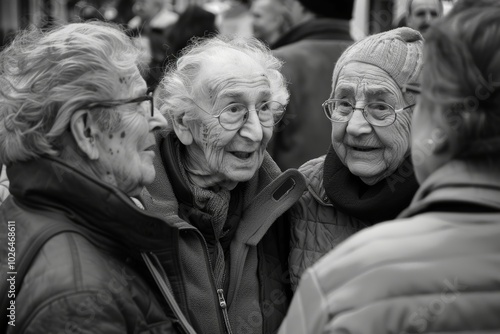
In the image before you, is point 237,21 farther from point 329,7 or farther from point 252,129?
point 252,129

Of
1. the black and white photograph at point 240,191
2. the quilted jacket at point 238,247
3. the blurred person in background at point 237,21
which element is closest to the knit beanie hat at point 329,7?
the black and white photograph at point 240,191

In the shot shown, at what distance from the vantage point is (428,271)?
1.51 m

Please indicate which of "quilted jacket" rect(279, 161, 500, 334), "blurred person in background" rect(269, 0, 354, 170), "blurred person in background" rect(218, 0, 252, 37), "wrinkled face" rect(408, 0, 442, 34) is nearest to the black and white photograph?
"quilted jacket" rect(279, 161, 500, 334)

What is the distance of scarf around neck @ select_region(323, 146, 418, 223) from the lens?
2721mm

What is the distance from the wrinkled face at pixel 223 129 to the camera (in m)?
2.85

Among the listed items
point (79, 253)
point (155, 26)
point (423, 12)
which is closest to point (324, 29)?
point (423, 12)

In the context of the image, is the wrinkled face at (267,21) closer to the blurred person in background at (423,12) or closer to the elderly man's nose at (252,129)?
the blurred person in background at (423,12)

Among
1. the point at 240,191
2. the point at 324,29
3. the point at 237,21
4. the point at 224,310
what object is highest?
the point at 240,191

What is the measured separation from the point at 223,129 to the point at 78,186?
2.95ft

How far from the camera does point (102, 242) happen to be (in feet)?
6.91

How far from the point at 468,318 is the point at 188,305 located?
48.5 inches

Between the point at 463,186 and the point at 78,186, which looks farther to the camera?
the point at 78,186

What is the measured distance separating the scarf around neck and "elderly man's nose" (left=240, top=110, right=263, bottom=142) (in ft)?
0.97

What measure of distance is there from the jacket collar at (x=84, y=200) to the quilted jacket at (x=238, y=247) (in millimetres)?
455
